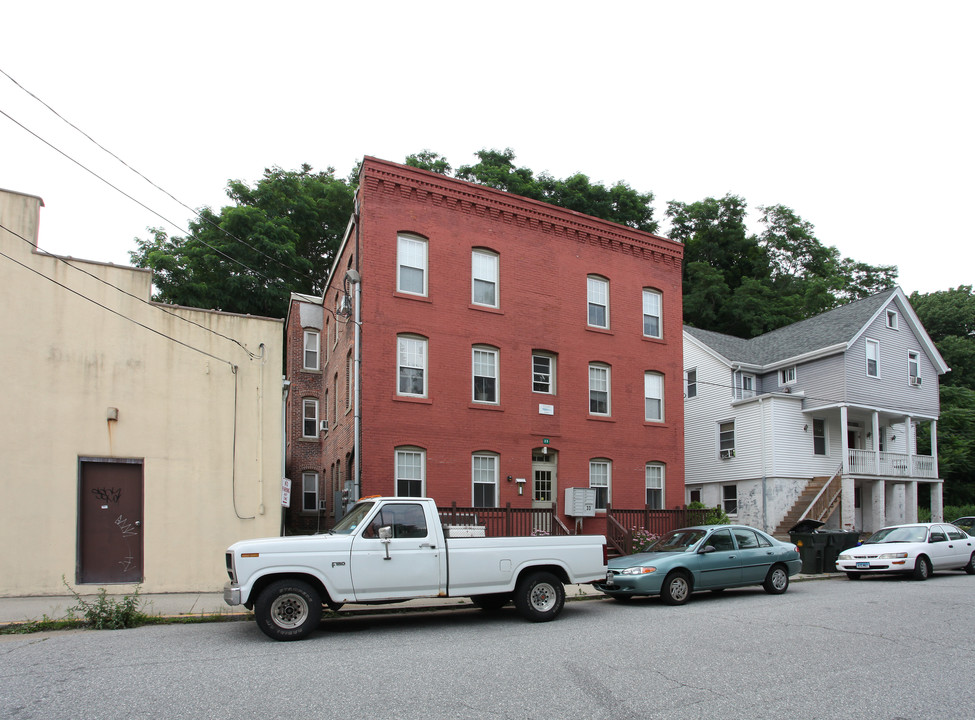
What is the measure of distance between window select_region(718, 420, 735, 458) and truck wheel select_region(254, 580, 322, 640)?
24.1 metres

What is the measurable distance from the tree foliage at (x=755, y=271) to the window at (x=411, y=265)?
30.0m

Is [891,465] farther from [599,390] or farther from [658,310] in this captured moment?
[599,390]

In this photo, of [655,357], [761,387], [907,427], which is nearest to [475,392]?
[655,357]

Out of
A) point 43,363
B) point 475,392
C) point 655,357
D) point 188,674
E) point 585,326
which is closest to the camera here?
point 188,674

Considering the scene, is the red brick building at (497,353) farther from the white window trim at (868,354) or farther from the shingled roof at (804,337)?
the white window trim at (868,354)

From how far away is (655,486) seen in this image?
2395 centimetres

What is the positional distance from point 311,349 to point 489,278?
34.6ft

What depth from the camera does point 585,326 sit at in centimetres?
2314

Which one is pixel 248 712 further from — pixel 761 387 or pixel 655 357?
pixel 761 387

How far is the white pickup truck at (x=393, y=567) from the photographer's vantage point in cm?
1005

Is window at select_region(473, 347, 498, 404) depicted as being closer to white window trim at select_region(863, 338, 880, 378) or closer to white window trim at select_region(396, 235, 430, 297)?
white window trim at select_region(396, 235, 430, 297)

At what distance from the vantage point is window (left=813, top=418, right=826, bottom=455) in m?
30.8

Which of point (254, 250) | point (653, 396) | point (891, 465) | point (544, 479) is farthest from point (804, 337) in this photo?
point (254, 250)

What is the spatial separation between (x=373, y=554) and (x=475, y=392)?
418 inches
